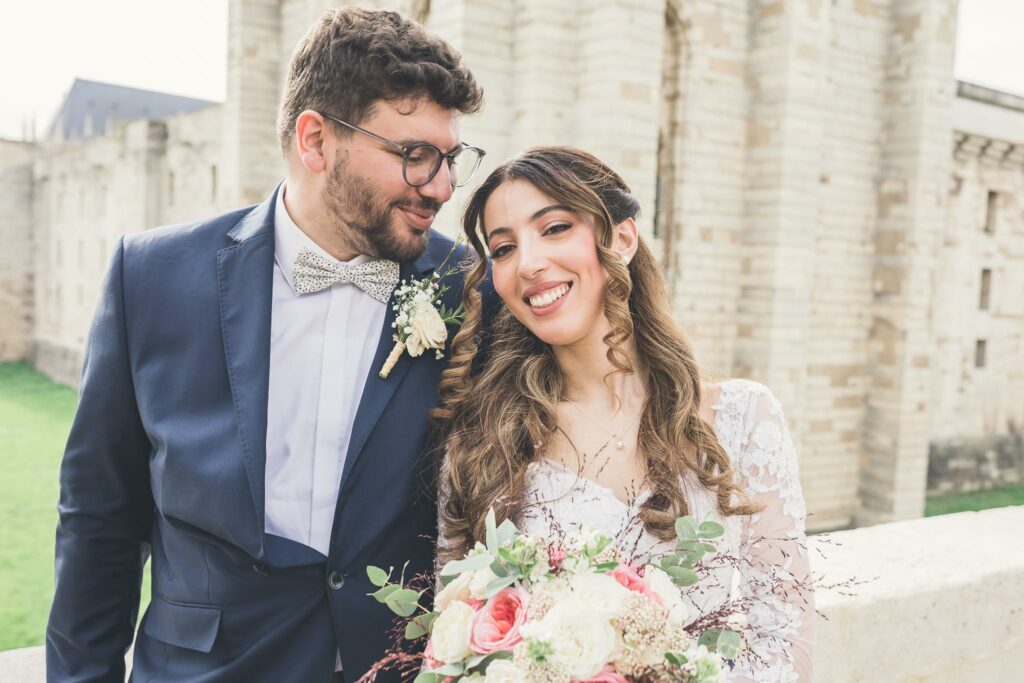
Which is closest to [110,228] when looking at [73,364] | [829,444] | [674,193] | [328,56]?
[73,364]

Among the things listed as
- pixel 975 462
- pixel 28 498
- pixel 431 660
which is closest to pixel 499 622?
pixel 431 660

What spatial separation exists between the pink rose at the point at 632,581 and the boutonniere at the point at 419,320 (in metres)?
0.94

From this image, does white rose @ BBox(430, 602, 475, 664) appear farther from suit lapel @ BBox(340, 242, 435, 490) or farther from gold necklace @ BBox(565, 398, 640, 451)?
gold necklace @ BBox(565, 398, 640, 451)

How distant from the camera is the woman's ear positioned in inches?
88.8

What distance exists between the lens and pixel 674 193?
41.4ft

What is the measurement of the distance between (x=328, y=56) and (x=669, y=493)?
4.68ft

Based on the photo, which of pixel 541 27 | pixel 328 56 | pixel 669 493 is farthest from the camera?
pixel 541 27

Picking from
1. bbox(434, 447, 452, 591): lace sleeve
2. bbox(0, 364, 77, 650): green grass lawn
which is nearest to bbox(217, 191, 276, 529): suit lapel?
bbox(434, 447, 452, 591): lace sleeve

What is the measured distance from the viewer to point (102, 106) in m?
42.4

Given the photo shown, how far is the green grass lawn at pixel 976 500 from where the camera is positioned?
58.6 feet

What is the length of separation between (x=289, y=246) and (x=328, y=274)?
17 centimetres

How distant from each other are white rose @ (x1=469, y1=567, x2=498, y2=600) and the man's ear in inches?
51.5

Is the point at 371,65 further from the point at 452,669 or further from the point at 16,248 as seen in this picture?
the point at 16,248

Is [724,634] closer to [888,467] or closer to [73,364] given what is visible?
[888,467]
